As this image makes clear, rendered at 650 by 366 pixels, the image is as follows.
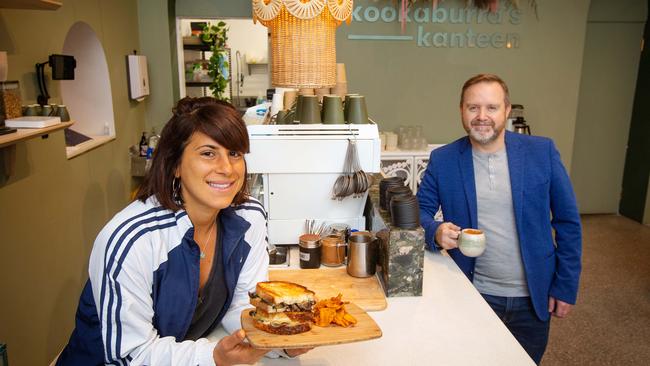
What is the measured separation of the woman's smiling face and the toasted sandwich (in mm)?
276

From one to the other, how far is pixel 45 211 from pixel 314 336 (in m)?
2.16

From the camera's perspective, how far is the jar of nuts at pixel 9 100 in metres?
2.07

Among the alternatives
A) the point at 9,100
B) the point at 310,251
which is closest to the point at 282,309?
the point at 310,251

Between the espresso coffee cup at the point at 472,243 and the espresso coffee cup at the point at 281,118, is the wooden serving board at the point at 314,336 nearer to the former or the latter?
the espresso coffee cup at the point at 472,243

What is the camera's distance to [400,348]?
61.0 inches

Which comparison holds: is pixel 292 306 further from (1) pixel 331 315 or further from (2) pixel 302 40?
(2) pixel 302 40

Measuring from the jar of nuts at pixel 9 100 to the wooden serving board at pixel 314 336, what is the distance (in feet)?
4.69

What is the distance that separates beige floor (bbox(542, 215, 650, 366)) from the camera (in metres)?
3.15

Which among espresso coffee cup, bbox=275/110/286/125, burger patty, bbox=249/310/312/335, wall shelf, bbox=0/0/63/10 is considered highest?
wall shelf, bbox=0/0/63/10

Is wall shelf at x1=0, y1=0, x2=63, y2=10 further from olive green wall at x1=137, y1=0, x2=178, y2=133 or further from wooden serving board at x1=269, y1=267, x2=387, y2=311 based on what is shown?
olive green wall at x1=137, y1=0, x2=178, y2=133

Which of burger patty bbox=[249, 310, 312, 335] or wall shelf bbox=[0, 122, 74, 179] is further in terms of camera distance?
wall shelf bbox=[0, 122, 74, 179]

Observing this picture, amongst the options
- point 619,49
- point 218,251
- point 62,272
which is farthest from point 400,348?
point 619,49

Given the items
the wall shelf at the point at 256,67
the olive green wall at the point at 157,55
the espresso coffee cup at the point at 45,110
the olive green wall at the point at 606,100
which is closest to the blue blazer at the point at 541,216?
the espresso coffee cup at the point at 45,110

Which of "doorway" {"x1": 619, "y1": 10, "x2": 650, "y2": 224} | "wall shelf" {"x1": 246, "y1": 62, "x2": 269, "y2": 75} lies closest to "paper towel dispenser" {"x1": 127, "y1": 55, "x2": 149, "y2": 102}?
"wall shelf" {"x1": 246, "y1": 62, "x2": 269, "y2": 75}
